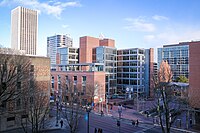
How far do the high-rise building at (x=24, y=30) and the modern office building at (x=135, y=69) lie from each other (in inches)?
4924

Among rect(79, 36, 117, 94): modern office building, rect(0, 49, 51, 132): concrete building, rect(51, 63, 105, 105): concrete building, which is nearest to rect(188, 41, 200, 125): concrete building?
rect(0, 49, 51, 132): concrete building

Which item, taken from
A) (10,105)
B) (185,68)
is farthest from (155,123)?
(185,68)

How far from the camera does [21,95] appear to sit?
23.7 metres

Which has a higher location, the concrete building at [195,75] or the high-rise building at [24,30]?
the high-rise building at [24,30]

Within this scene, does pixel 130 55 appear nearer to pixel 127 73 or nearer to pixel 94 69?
pixel 127 73

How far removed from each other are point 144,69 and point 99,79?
79.8ft

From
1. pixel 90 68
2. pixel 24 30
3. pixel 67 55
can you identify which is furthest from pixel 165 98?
pixel 24 30

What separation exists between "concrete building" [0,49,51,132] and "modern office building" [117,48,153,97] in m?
40.4

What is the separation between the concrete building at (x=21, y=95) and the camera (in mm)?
24391

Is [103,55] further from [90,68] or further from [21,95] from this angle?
[21,95]

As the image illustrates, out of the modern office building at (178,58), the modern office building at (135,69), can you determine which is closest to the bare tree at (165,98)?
the modern office building at (135,69)

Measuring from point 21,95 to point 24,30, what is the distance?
17477 centimetres

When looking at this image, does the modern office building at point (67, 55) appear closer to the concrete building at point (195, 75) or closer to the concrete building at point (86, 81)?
the concrete building at point (86, 81)

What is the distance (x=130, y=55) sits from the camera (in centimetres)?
7056
